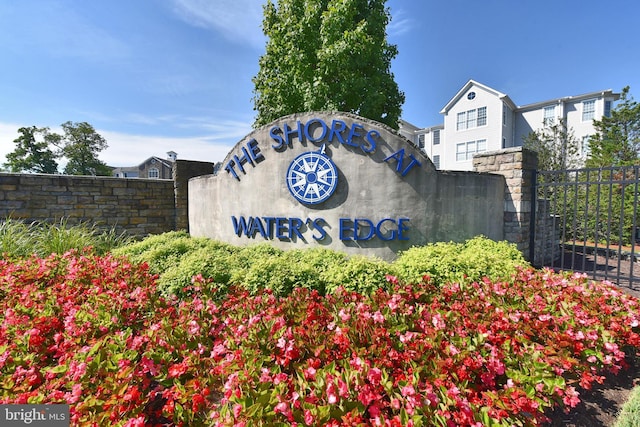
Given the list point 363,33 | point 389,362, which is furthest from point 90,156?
point 389,362

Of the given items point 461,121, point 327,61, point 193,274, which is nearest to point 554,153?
point 461,121

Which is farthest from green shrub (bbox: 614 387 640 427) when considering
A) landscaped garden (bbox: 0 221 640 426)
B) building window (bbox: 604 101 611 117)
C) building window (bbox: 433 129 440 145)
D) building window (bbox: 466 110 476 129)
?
building window (bbox: 433 129 440 145)

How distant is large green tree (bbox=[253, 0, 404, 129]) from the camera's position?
35.2ft

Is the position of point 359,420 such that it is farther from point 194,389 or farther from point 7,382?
point 7,382

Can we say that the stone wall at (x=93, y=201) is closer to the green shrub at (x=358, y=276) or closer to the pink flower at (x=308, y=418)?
the green shrub at (x=358, y=276)

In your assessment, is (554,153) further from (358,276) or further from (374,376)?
(374,376)

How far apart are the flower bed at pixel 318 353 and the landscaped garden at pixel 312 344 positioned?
0.01m

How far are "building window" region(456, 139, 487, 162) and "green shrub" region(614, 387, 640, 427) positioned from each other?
28171mm

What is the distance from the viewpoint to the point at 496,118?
26781mm

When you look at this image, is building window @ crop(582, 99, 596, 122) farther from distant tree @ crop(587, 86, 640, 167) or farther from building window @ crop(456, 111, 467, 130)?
building window @ crop(456, 111, 467, 130)

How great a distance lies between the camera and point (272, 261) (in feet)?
15.4

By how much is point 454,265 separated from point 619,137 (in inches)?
982

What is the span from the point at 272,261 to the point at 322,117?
3454mm

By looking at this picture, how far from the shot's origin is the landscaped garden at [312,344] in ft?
6.80
